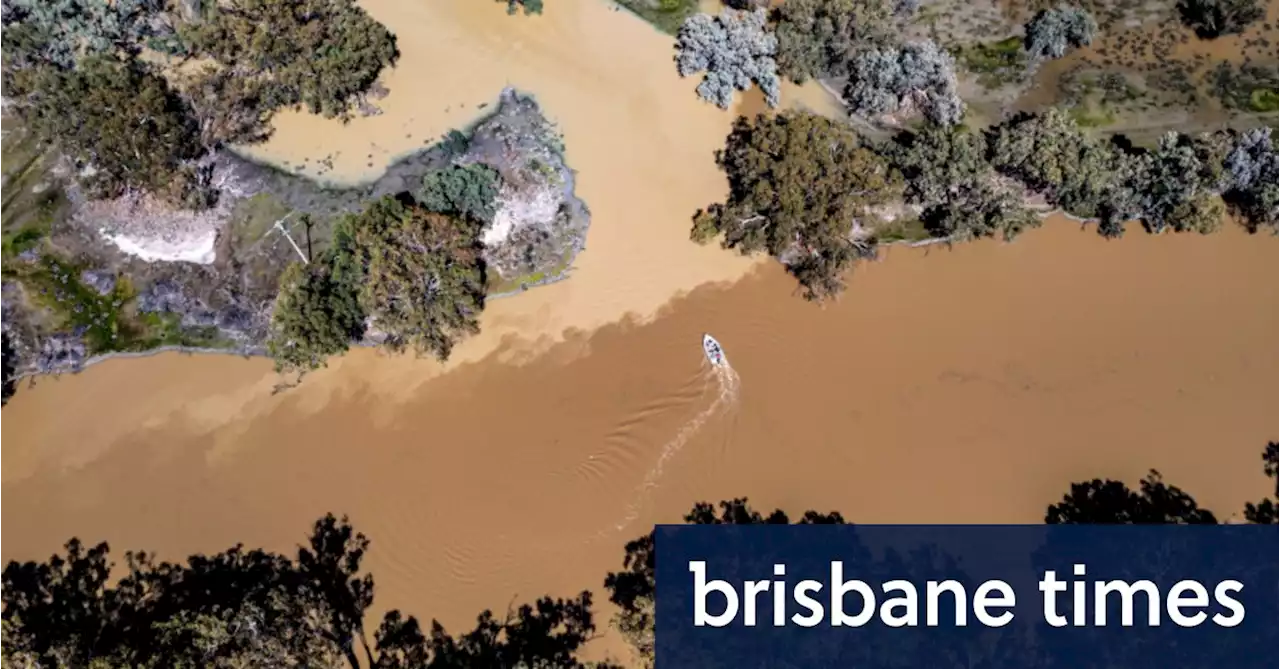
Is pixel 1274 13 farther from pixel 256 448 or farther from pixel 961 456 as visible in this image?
pixel 256 448

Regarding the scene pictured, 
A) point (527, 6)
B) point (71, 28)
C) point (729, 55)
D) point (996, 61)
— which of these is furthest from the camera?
point (996, 61)

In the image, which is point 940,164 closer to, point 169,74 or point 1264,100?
point 1264,100

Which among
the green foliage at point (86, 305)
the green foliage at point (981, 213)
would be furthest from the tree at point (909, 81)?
the green foliage at point (86, 305)

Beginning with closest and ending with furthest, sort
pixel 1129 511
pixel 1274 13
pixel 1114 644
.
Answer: pixel 1114 644
pixel 1129 511
pixel 1274 13

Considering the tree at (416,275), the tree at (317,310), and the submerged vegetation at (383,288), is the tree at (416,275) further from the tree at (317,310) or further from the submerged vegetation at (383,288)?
the tree at (317,310)

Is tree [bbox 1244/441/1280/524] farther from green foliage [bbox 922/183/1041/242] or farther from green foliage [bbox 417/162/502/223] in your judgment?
green foliage [bbox 417/162/502/223]

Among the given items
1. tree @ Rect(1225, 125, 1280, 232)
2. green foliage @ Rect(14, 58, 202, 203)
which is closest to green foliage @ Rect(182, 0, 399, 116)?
green foliage @ Rect(14, 58, 202, 203)

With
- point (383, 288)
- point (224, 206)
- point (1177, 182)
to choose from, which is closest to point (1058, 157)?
point (1177, 182)

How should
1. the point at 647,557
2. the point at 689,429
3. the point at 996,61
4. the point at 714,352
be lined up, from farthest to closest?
the point at 996,61, the point at 714,352, the point at 689,429, the point at 647,557

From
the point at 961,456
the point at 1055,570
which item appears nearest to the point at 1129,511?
the point at 1055,570
